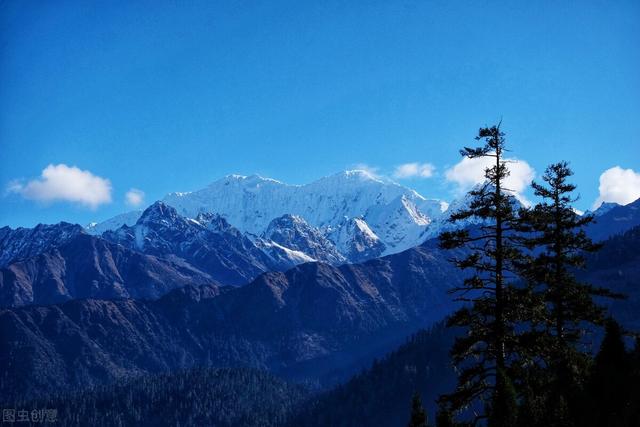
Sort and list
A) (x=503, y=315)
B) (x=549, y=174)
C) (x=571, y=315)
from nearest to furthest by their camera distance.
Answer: (x=503, y=315) → (x=571, y=315) → (x=549, y=174)

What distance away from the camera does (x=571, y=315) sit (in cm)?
3834

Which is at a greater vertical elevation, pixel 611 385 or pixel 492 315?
pixel 492 315

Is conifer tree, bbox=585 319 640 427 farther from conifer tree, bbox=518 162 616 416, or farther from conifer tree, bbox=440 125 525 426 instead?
conifer tree, bbox=440 125 525 426

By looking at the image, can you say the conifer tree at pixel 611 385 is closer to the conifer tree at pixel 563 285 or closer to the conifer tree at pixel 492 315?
the conifer tree at pixel 563 285

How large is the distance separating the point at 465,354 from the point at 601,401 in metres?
10.1

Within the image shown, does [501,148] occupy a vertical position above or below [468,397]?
above

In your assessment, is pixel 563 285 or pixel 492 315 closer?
pixel 492 315

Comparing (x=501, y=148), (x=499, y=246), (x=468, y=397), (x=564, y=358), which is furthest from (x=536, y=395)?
(x=501, y=148)

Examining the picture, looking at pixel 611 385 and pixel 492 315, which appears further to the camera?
pixel 611 385

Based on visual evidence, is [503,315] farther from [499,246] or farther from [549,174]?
[549,174]

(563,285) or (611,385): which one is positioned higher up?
(563,285)

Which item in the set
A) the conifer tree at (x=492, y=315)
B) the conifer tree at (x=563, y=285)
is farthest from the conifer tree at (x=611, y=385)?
the conifer tree at (x=492, y=315)

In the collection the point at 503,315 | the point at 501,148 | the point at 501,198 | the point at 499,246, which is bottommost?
the point at 503,315

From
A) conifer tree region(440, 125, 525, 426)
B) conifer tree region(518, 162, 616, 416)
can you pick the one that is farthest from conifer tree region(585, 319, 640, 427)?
conifer tree region(440, 125, 525, 426)
